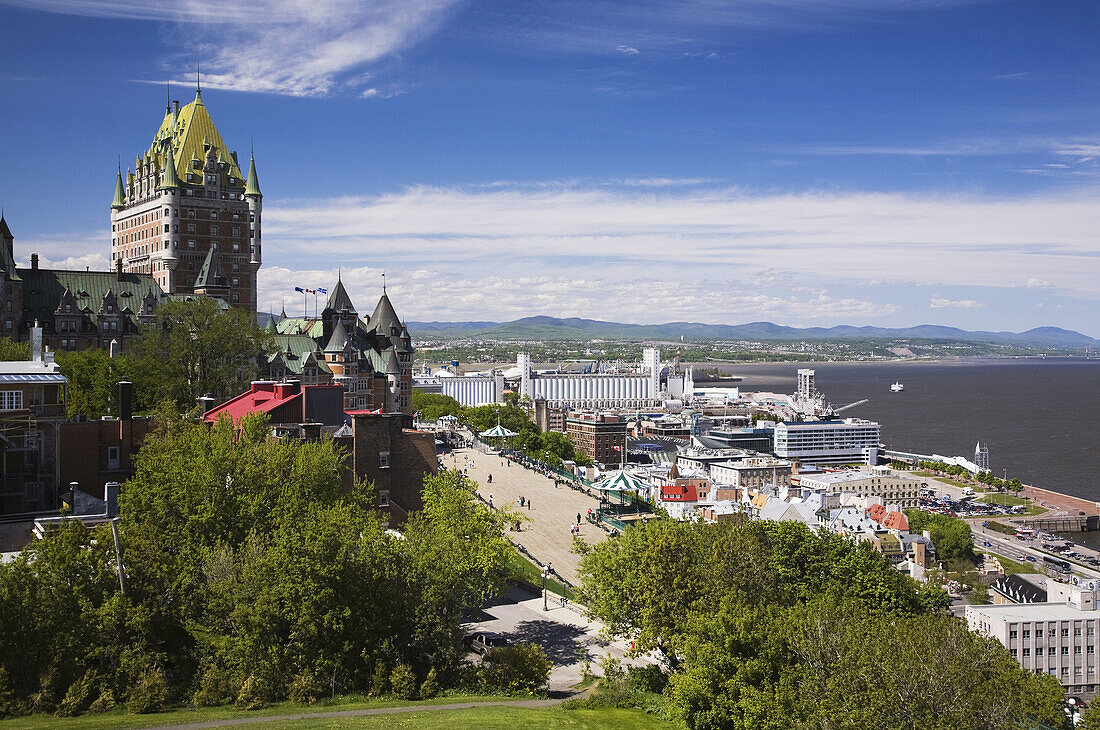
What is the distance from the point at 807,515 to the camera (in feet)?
279

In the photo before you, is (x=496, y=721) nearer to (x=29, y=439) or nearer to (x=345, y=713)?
(x=345, y=713)

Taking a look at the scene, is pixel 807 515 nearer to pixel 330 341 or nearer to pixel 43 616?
pixel 330 341

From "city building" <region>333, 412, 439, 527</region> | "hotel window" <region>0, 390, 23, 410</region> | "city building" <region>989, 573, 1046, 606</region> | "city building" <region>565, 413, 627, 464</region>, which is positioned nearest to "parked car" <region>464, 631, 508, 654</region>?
"city building" <region>333, 412, 439, 527</region>

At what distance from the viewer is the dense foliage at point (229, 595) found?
24719 millimetres

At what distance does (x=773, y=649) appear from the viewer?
28766 mm

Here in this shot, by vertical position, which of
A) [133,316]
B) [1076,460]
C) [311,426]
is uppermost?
[133,316]

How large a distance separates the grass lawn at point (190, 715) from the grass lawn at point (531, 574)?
44.0ft

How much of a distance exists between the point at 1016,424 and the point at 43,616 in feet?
658

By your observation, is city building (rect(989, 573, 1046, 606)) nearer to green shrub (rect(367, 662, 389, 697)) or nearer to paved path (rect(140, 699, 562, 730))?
paved path (rect(140, 699, 562, 730))

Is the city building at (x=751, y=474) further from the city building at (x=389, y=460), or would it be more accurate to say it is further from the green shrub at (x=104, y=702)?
the green shrub at (x=104, y=702)

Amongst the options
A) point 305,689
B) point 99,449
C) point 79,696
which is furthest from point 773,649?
point 99,449

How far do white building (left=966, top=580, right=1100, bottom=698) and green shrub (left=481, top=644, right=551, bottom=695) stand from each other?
3295 cm

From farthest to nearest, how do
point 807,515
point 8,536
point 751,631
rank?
point 807,515
point 8,536
point 751,631

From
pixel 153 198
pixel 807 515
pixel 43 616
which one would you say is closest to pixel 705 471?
pixel 807 515
